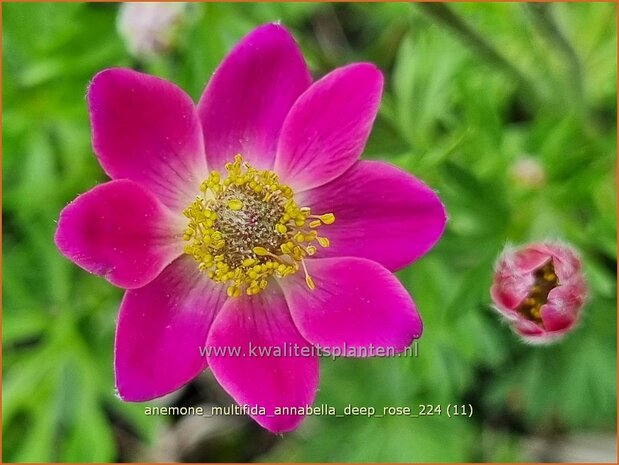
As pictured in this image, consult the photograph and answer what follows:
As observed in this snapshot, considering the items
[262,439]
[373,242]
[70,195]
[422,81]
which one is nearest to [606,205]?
[422,81]

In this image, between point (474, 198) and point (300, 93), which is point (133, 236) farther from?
point (474, 198)

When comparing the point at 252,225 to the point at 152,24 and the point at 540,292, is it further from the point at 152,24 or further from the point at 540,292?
the point at 152,24

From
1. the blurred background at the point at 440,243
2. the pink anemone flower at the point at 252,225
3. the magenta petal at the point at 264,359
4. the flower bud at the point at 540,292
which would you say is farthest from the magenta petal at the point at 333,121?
the blurred background at the point at 440,243

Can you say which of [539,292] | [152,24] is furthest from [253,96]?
[152,24]

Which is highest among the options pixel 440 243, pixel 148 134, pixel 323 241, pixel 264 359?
pixel 148 134

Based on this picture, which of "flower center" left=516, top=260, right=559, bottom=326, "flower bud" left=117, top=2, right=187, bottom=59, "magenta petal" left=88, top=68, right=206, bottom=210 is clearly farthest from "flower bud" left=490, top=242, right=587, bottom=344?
"flower bud" left=117, top=2, right=187, bottom=59
